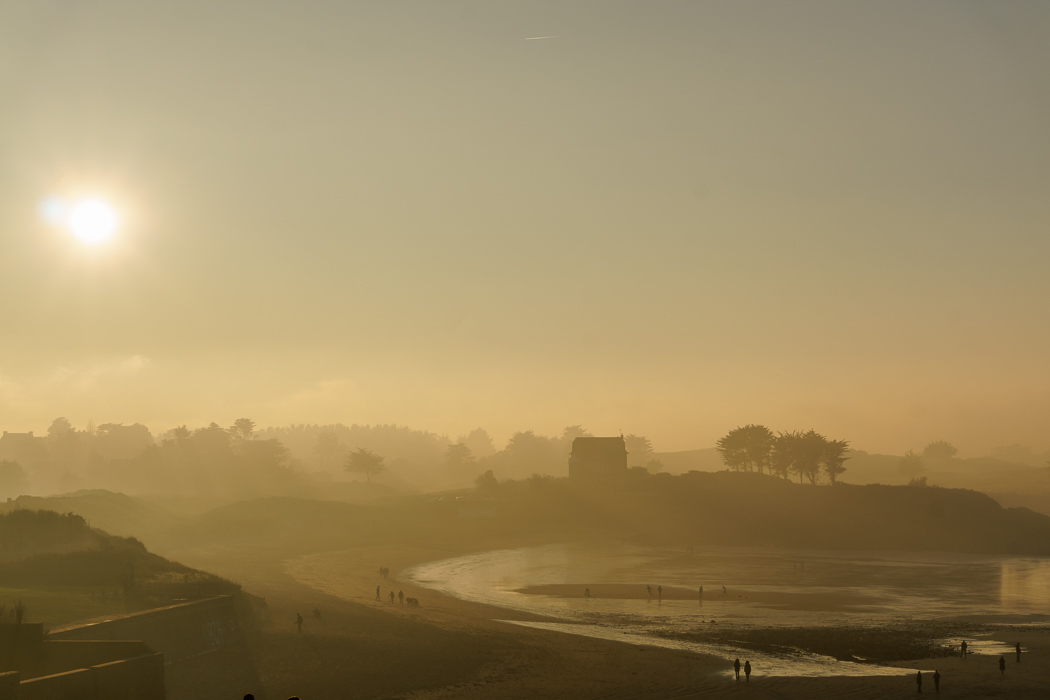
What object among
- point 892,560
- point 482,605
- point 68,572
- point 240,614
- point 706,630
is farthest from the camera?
point 892,560

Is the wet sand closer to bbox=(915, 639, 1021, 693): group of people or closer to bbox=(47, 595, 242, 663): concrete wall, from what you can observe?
bbox=(915, 639, 1021, 693): group of people

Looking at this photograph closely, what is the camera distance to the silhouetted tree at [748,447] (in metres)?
134

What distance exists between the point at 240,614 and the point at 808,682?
27294 millimetres

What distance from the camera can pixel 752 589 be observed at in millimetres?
60156

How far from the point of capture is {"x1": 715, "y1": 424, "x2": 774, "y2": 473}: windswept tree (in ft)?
440

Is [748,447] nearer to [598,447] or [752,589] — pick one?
[598,447]

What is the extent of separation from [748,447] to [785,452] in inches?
345

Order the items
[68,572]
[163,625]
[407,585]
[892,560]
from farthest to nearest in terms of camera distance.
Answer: [892,560] < [407,585] < [68,572] < [163,625]

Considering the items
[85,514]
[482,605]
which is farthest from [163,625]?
[85,514]

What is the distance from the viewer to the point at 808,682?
103ft

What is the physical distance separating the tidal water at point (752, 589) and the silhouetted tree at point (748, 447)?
43076mm

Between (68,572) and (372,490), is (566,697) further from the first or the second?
(372,490)

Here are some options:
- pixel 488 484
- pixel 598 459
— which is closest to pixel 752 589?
pixel 598 459

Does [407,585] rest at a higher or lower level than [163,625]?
lower
